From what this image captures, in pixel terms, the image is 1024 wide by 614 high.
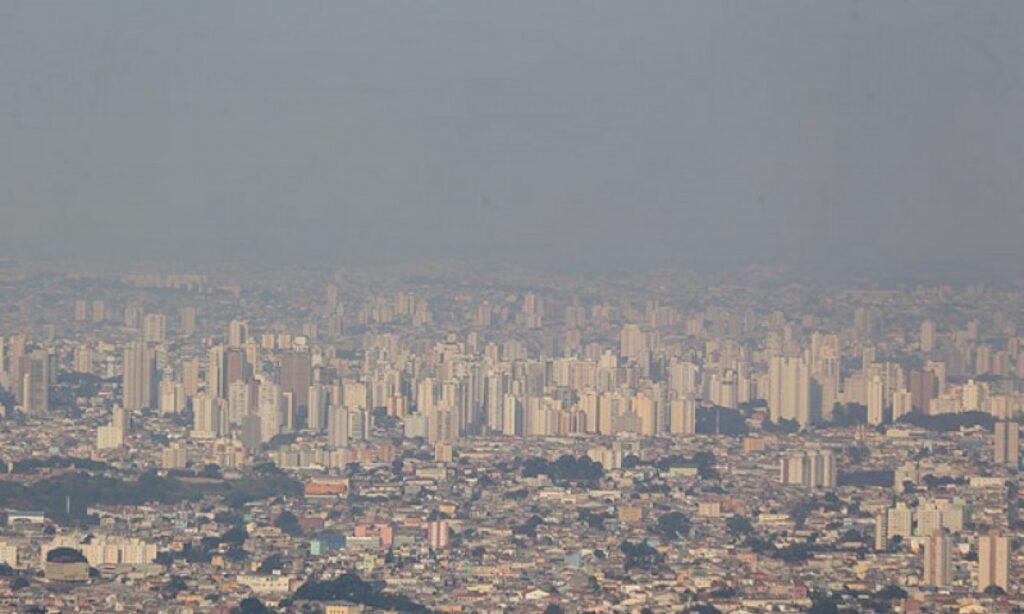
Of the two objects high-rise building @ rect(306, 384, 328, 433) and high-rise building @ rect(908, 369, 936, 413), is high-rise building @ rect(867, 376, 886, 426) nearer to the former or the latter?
high-rise building @ rect(908, 369, 936, 413)

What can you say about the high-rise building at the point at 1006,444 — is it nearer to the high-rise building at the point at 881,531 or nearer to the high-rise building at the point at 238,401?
the high-rise building at the point at 881,531

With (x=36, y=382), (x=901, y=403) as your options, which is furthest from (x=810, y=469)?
(x=36, y=382)

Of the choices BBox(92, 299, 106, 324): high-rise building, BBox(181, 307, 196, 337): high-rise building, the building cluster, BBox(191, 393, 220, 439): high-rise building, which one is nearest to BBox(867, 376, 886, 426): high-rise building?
the building cluster

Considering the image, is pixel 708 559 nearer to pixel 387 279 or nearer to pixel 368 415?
pixel 368 415

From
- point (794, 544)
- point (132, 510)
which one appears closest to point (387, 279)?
point (132, 510)

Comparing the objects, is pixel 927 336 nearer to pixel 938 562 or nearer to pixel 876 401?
pixel 876 401
